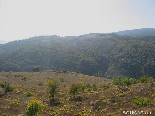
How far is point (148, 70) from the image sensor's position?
174 meters

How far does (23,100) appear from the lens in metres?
43.6

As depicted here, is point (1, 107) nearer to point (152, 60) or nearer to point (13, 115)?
point (13, 115)

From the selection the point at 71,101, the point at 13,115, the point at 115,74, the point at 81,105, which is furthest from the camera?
the point at 115,74

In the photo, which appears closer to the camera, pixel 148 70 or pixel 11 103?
pixel 11 103

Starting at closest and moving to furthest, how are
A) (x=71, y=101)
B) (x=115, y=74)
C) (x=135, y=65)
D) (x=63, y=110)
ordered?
(x=63, y=110) < (x=71, y=101) < (x=115, y=74) < (x=135, y=65)

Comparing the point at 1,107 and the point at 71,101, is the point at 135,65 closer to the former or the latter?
the point at 71,101

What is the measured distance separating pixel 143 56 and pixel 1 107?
7467 inches

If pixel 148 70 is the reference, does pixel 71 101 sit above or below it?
above

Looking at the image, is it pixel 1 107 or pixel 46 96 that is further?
pixel 46 96

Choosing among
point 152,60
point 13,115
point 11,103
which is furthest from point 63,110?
point 152,60

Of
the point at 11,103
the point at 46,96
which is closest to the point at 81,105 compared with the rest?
the point at 46,96

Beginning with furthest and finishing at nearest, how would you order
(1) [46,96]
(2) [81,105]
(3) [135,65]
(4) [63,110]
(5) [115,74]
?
(3) [135,65] → (5) [115,74] → (1) [46,96] → (2) [81,105] → (4) [63,110]

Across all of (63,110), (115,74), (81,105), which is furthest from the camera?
(115,74)

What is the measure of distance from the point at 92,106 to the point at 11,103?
21082 mm
